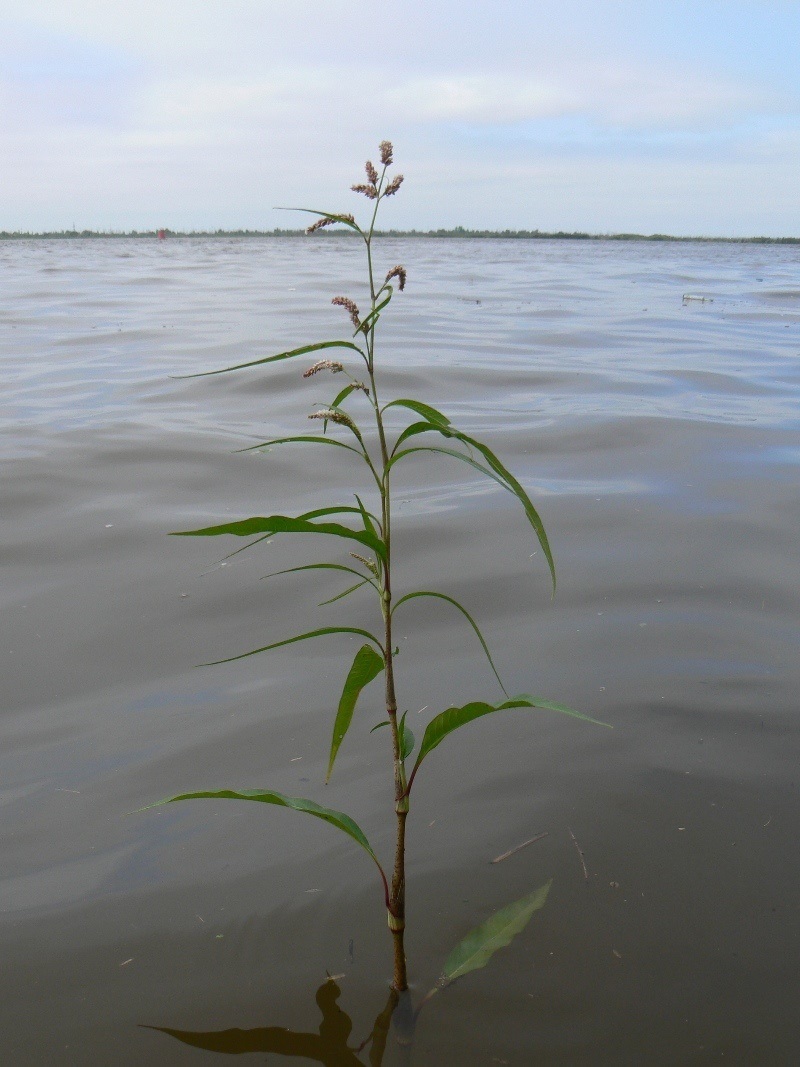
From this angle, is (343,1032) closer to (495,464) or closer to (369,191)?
(495,464)

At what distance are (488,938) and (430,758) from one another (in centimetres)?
69

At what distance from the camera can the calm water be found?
142 centimetres

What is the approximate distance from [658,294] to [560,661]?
47.1 ft

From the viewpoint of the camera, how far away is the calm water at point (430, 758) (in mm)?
1425

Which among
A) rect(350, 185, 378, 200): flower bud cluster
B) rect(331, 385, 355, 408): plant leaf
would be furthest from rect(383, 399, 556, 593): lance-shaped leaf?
rect(350, 185, 378, 200): flower bud cluster

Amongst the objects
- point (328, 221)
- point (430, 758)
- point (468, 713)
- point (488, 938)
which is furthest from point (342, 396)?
point (430, 758)

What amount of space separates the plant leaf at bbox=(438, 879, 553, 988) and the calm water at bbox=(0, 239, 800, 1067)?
0.05m

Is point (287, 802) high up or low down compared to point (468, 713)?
down

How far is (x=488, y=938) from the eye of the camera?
1428mm

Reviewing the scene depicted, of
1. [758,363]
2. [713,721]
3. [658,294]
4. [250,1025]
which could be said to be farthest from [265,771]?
[658,294]

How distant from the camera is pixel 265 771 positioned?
6.73 ft

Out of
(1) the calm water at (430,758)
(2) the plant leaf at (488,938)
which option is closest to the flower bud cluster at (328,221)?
(1) the calm water at (430,758)

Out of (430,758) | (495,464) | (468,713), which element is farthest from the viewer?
(430,758)

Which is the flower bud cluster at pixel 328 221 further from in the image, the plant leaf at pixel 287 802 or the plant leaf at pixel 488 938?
the plant leaf at pixel 488 938
